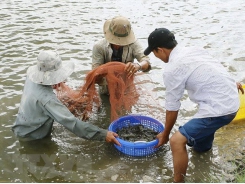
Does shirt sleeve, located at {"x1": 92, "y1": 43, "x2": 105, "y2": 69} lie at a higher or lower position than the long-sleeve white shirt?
lower

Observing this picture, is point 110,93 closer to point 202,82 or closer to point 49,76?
point 49,76

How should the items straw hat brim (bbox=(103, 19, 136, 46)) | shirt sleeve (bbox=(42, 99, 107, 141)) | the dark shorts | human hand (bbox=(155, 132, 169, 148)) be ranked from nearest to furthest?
the dark shorts
shirt sleeve (bbox=(42, 99, 107, 141))
human hand (bbox=(155, 132, 169, 148))
straw hat brim (bbox=(103, 19, 136, 46))

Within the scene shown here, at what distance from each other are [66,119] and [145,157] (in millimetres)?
1196

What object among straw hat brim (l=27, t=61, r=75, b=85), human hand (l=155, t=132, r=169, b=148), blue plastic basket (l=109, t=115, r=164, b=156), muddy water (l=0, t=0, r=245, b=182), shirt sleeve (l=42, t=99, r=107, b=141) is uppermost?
straw hat brim (l=27, t=61, r=75, b=85)

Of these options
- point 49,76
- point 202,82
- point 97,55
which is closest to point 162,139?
point 202,82

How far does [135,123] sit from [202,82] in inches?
61.9

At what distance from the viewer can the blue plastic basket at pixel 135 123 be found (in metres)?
4.18

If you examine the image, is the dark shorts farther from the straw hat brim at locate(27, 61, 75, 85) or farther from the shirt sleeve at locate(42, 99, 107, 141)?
the straw hat brim at locate(27, 61, 75, 85)

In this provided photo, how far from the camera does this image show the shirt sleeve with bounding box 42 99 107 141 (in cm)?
391

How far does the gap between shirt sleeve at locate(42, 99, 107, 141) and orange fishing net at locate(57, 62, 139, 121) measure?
28.4 inches

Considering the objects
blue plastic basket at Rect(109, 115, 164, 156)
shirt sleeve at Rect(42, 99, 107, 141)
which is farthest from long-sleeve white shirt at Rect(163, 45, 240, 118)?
shirt sleeve at Rect(42, 99, 107, 141)

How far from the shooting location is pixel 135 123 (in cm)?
491

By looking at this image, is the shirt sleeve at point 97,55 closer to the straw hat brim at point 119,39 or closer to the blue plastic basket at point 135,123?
the straw hat brim at point 119,39

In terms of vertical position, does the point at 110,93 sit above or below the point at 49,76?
below
